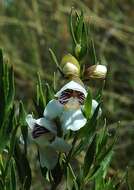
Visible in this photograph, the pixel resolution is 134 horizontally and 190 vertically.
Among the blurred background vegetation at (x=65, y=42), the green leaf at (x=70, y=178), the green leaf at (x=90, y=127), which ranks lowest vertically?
the blurred background vegetation at (x=65, y=42)

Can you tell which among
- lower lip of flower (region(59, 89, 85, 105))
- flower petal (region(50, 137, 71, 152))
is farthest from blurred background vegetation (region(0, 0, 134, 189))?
flower petal (region(50, 137, 71, 152))

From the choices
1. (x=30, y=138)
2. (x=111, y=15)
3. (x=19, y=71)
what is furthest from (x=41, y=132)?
(x=111, y=15)

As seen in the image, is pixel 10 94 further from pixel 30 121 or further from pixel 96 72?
pixel 96 72

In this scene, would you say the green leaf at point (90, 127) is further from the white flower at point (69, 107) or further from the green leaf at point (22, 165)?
the green leaf at point (22, 165)

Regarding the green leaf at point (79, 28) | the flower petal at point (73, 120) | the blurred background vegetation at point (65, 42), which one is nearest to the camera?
the flower petal at point (73, 120)

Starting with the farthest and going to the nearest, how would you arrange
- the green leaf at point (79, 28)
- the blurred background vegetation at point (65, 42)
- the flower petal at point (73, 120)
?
the blurred background vegetation at point (65, 42)
the green leaf at point (79, 28)
the flower petal at point (73, 120)

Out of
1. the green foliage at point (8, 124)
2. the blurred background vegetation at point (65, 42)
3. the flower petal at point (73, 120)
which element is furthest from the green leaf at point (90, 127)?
the blurred background vegetation at point (65, 42)
